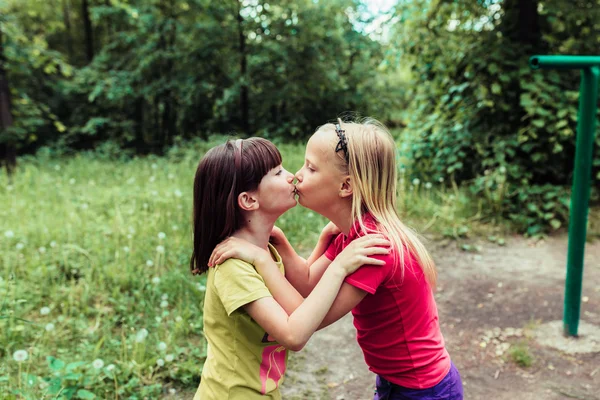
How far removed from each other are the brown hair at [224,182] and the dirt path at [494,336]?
4.31 feet

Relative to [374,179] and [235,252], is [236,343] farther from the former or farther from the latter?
[374,179]

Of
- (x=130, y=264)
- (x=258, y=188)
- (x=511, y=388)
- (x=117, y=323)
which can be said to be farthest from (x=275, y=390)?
(x=130, y=264)

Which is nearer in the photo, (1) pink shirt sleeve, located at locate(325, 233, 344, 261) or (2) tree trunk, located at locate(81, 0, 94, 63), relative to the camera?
(1) pink shirt sleeve, located at locate(325, 233, 344, 261)

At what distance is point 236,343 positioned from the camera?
1.43 metres

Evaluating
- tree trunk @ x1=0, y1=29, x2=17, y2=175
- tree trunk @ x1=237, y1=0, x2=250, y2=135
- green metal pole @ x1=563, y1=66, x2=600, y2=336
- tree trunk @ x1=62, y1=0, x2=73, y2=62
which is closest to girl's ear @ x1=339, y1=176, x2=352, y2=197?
green metal pole @ x1=563, y1=66, x2=600, y2=336

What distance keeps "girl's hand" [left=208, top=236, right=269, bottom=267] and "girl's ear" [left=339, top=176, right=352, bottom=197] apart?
302 mm

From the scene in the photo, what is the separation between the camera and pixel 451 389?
154cm

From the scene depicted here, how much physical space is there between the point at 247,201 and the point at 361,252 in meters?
0.38

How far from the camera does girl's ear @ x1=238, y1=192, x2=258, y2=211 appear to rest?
1.47 meters

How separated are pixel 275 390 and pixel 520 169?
4.51 m

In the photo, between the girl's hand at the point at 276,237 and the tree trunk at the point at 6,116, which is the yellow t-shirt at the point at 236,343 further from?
the tree trunk at the point at 6,116

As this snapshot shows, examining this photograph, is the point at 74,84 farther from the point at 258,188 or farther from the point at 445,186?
the point at 258,188

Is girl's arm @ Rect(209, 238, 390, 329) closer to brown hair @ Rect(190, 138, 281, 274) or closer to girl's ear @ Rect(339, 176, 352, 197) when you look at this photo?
brown hair @ Rect(190, 138, 281, 274)

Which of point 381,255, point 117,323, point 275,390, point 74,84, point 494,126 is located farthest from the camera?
point 74,84
